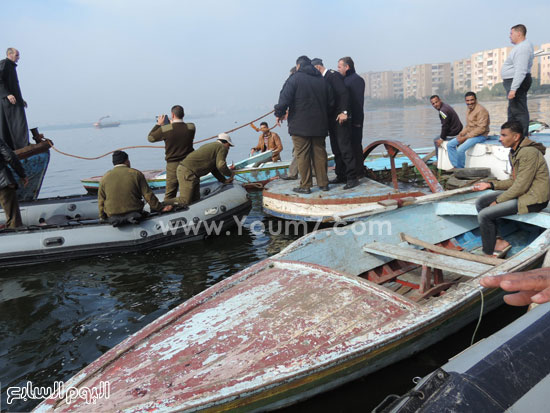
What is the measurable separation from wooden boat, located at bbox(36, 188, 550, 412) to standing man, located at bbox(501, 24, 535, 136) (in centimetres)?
451

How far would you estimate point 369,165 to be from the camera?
12.3 metres

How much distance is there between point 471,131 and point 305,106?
433cm

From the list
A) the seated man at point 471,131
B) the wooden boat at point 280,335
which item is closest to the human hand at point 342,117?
the seated man at point 471,131

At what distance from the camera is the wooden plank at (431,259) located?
404cm

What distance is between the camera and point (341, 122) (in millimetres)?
7777

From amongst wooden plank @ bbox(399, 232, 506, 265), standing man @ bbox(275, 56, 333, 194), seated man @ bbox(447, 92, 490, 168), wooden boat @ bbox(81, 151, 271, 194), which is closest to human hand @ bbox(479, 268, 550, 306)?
wooden plank @ bbox(399, 232, 506, 265)

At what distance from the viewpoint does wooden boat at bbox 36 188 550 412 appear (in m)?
2.75

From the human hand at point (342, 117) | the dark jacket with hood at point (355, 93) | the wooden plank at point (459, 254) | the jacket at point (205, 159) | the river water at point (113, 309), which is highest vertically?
the dark jacket with hood at point (355, 93)

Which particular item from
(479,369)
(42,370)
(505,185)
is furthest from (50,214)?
(479,369)

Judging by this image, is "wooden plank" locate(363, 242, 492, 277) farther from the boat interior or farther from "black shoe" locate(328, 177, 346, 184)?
"black shoe" locate(328, 177, 346, 184)

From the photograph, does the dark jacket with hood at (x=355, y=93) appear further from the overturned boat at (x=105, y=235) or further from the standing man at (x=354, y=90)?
the overturned boat at (x=105, y=235)

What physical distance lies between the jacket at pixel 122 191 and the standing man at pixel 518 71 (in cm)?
700

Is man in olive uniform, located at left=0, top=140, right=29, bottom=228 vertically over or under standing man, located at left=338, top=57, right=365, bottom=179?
under

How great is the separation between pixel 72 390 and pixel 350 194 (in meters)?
5.79
